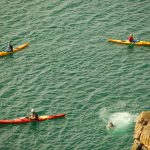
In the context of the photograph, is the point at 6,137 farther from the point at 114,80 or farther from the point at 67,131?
the point at 114,80

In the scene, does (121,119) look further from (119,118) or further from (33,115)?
(33,115)

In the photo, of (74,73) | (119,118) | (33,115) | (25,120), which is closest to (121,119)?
(119,118)

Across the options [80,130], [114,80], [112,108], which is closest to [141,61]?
[114,80]

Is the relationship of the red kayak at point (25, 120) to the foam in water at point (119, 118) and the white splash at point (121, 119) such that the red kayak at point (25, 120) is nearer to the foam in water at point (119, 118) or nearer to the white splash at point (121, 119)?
the foam in water at point (119, 118)

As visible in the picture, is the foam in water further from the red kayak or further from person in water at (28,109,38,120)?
person in water at (28,109,38,120)

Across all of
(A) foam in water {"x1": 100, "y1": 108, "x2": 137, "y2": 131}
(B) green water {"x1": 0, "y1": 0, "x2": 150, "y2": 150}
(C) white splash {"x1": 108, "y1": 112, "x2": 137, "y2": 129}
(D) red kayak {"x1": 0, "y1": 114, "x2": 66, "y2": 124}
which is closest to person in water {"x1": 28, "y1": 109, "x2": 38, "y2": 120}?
(D) red kayak {"x1": 0, "y1": 114, "x2": 66, "y2": 124}

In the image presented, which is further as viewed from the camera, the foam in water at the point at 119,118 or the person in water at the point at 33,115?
the person in water at the point at 33,115

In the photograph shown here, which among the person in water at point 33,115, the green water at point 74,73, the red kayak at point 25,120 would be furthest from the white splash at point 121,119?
the person in water at point 33,115

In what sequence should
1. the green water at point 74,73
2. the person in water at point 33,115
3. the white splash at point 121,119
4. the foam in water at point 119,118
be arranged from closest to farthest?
the green water at point 74,73 → the foam in water at point 119,118 → the white splash at point 121,119 → the person in water at point 33,115
